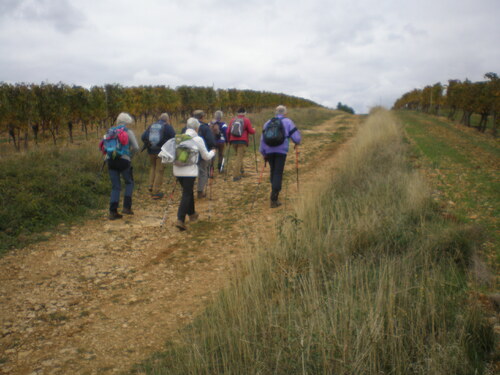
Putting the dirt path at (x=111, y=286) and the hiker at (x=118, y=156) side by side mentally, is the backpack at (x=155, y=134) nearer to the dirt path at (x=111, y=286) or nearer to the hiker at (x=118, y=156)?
A: the hiker at (x=118, y=156)

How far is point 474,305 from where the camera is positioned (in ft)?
9.31

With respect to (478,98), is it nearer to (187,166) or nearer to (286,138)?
(286,138)

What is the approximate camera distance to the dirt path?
3.30 metres

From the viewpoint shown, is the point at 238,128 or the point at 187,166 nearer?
the point at 187,166

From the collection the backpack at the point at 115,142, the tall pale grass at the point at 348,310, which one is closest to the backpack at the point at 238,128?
the backpack at the point at 115,142

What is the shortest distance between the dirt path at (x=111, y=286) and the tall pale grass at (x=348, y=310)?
59 centimetres

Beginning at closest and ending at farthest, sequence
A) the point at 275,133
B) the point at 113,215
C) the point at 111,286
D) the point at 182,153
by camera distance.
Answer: the point at 111,286 < the point at 182,153 < the point at 113,215 < the point at 275,133

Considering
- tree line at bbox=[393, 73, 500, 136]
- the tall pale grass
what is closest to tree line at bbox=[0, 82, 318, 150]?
the tall pale grass

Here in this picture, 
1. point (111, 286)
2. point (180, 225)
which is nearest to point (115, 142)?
point (180, 225)

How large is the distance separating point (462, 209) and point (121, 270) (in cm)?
618

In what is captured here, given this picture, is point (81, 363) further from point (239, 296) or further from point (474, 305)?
point (474, 305)

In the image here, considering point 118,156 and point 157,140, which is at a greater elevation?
point 157,140

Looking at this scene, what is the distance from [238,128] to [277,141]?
9.67ft

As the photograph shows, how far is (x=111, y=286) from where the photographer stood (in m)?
4.62
